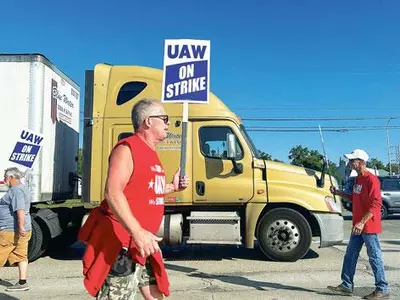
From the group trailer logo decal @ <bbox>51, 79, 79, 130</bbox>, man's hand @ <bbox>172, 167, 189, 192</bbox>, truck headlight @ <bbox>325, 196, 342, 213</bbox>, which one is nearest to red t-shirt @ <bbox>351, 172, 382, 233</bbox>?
truck headlight @ <bbox>325, 196, 342, 213</bbox>

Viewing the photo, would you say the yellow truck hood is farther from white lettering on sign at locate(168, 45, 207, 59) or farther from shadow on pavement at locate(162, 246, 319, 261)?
white lettering on sign at locate(168, 45, 207, 59)

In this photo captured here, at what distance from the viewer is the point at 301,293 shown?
6.09 metres

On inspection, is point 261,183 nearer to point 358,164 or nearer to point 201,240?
point 201,240

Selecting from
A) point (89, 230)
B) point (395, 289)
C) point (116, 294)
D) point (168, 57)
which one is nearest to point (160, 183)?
point (89, 230)

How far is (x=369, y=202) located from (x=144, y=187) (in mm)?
3754

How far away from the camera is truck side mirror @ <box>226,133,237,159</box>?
828 centimetres

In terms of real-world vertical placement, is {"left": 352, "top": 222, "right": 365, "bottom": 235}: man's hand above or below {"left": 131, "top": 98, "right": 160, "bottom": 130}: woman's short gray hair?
below

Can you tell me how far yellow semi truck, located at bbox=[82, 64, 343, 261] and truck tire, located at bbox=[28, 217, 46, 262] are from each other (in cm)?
94


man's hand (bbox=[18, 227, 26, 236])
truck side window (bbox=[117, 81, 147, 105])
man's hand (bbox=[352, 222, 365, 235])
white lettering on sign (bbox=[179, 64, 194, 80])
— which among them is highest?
truck side window (bbox=[117, 81, 147, 105])

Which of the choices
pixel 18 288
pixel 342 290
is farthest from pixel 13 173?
pixel 342 290

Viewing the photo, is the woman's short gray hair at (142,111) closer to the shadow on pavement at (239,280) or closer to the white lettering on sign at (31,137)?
the shadow on pavement at (239,280)

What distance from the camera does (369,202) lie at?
228 inches

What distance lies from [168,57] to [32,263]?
505 centimetres

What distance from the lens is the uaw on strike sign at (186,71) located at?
5.35 meters
